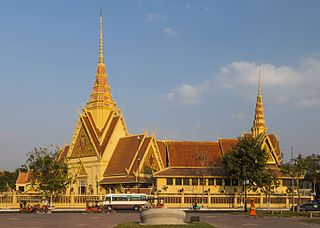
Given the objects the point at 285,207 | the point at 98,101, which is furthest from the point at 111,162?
the point at 285,207

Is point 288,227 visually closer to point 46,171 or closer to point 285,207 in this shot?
point 285,207

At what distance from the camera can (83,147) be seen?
78625 millimetres

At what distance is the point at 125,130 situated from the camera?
261ft

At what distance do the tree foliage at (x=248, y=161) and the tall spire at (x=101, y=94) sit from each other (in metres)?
26.1

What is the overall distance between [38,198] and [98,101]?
25854 mm

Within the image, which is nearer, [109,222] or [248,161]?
[109,222]

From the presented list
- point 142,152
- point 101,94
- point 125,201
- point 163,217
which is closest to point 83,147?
point 101,94

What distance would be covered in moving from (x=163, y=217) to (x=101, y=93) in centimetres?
5973

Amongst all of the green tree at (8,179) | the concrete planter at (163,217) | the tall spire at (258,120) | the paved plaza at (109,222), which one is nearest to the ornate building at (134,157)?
the tall spire at (258,120)

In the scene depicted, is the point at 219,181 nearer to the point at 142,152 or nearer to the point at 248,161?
the point at 248,161

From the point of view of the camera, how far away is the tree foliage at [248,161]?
60594 mm

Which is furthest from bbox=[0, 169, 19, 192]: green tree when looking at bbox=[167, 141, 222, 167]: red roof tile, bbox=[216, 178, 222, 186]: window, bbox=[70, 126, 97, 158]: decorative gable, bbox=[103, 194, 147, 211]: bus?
bbox=[103, 194, 147, 211]: bus

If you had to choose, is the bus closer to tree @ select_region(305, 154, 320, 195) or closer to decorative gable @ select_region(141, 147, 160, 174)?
decorative gable @ select_region(141, 147, 160, 174)

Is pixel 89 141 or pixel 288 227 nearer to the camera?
pixel 288 227
